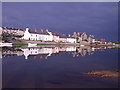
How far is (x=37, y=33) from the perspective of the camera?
83.8 metres

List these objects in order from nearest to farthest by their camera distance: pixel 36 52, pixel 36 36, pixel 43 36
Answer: pixel 36 52 < pixel 36 36 < pixel 43 36

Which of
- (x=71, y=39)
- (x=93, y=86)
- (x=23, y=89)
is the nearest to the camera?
(x=23, y=89)

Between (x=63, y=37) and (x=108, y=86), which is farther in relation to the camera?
(x=63, y=37)

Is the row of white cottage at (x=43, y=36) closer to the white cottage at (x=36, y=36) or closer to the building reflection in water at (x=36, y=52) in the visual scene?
the white cottage at (x=36, y=36)

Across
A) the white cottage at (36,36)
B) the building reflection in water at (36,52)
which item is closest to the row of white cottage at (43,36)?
the white cottage at (36,36)

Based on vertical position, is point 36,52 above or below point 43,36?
below

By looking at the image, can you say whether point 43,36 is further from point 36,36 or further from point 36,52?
point 36,52

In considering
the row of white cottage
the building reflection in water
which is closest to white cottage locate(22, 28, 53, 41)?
the row of white cottage

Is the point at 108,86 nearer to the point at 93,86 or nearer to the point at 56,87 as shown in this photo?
the point at 93,86

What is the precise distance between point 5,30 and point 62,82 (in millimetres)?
67860

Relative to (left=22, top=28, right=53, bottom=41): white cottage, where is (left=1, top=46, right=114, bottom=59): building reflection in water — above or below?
below

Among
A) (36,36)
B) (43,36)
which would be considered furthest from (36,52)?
(43,36)

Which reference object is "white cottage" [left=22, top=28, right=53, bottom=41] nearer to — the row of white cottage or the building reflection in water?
the row of white cottage

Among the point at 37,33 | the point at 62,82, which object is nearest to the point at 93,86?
the point at 62,82
